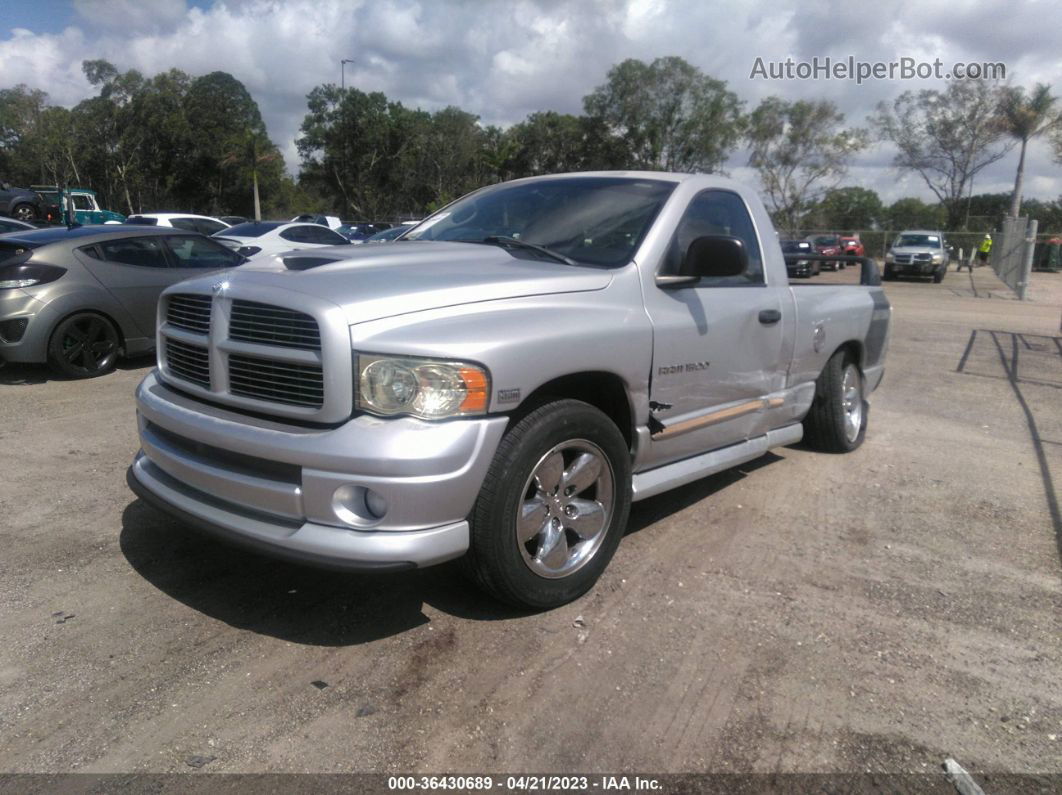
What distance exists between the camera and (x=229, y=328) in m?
3.21

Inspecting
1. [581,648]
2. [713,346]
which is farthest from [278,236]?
[581,648]

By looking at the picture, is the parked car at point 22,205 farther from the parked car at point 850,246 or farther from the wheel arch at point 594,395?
the parked car at point 850,246

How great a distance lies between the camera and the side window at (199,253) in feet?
29.2

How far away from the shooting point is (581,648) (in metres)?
3.21

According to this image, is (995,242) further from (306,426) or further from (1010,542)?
(306,426)

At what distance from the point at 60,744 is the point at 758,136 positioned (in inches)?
2035

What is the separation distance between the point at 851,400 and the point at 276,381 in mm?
4498

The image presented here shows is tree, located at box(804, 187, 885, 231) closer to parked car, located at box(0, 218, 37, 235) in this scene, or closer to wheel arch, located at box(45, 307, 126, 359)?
parked car, located at box(0, 218, 37, 235)

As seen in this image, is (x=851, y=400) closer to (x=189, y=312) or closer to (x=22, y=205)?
(x=189, y=312)

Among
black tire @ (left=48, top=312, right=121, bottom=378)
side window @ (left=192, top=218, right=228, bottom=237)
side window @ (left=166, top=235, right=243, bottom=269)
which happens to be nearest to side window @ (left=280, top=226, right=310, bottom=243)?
side window @ (left=166, top=235, right=243, bottom=269)

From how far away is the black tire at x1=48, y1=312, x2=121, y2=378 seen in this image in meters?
7.74

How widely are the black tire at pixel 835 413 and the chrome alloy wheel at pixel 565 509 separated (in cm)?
264

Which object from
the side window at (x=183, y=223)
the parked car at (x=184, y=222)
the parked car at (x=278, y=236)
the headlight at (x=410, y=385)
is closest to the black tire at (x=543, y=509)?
the headlight at (x=410, y=385)

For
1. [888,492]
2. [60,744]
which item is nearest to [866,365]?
[888,492]
